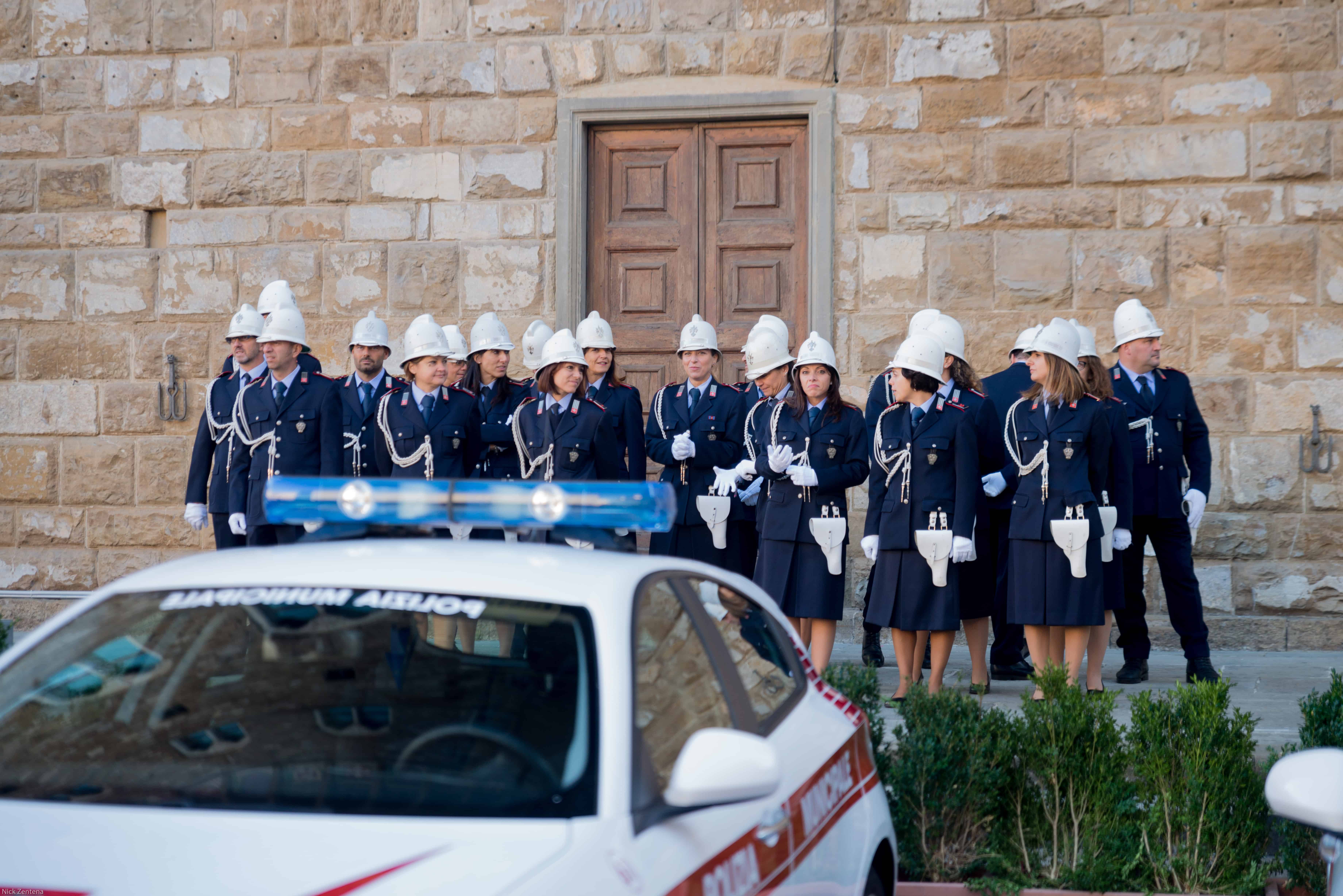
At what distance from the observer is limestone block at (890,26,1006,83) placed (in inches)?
404

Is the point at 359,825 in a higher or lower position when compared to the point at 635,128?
lower

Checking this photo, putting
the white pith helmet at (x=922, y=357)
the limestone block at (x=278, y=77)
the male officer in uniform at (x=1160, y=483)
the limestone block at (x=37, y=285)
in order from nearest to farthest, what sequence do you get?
1. the white pith helmet at (x=922, y=357)
2. the male officer in uniform at (x=1160, y=483)
3. the limestone block at (x=278, y=77)
4. the limestone block at (x=37, y=285)

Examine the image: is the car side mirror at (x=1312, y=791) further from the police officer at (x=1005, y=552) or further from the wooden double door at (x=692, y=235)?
the wooden double door at (x=692, y=235)

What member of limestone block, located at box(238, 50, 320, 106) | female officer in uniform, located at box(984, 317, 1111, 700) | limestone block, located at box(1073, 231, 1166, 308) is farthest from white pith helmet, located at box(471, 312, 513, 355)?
limestone block, located at box(1073, 231, 1166, 308)

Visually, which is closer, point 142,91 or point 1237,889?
point 1237,889

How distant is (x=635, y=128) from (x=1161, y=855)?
757 cm

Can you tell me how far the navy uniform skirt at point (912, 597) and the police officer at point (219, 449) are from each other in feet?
14.2

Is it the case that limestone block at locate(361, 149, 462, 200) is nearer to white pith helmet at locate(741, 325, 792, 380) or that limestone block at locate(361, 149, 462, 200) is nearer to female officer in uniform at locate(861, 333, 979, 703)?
white pith helmet at locate(741, 325, 792, 380)

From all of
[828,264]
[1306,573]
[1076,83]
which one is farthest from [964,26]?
[1306,573]

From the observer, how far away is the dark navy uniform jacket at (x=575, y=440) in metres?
8.52

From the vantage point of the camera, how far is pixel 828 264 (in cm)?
1046

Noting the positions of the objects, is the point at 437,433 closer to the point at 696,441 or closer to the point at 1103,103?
the point at 696,441

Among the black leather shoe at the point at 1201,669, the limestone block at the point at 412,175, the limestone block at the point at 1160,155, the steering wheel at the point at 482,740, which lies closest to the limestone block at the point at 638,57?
the limestone block at the point at 412,175

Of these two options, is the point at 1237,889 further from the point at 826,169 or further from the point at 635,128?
the point at 635,128
